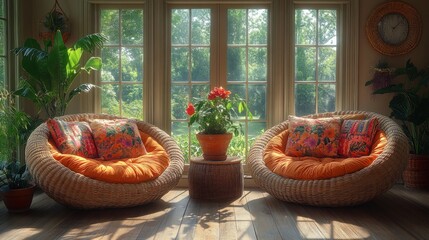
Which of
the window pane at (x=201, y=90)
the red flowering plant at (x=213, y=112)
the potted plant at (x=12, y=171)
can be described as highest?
the window pane at (x=201, y=90)

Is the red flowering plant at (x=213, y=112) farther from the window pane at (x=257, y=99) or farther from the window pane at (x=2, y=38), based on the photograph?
the window pane at (x=2, y=38)

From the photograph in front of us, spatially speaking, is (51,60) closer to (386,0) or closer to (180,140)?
(180,140)

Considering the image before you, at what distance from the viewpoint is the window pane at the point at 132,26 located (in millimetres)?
4707

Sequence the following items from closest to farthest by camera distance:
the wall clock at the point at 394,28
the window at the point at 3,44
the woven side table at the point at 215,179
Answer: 1. the woven side table at the point at 215,179
2. the window at the point at 3,44
3. the wall clock at the point at 394,28

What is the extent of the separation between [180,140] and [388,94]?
2.41m

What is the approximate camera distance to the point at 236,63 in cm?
471

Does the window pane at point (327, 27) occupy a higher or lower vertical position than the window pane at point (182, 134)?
higher

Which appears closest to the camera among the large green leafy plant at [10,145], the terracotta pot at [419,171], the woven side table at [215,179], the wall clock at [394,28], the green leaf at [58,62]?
the large green leafy plant at [10,145]

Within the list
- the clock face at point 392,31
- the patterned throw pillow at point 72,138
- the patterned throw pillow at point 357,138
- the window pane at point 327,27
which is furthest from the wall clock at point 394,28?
the patterned throw pillow at point 72,138

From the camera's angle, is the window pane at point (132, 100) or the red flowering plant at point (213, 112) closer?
the red flowering plant at point (213, 112)

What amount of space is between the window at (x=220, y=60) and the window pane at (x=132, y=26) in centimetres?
36

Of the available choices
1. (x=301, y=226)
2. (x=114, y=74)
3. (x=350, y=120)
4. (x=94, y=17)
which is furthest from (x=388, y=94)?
(x=94, y=17)

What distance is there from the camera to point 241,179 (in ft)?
13.1

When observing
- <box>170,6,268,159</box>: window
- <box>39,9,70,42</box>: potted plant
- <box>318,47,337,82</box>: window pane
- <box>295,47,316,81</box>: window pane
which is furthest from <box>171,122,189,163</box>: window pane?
<box>318,47,337,82</box>: window pane
